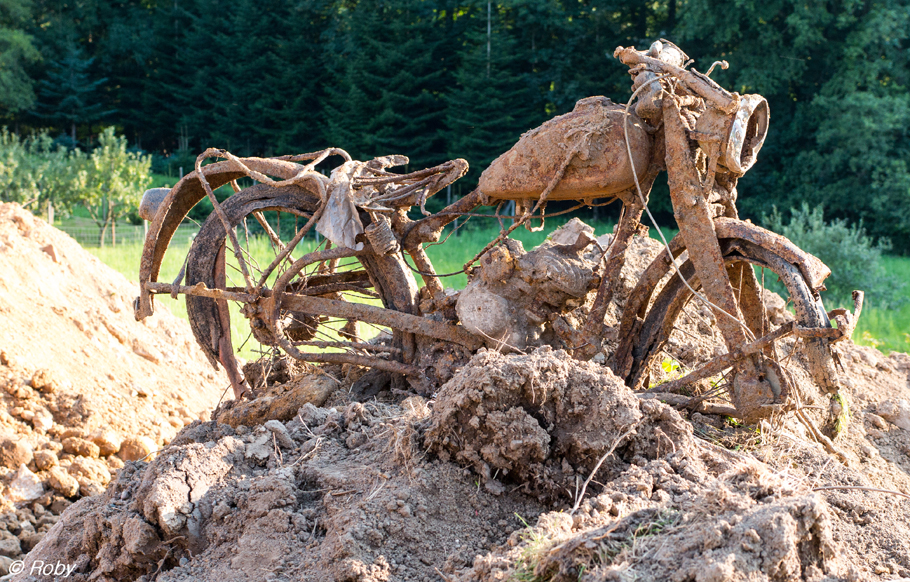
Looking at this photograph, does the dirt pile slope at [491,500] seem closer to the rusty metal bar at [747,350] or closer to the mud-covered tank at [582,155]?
the rusty metal bar at [747,350]

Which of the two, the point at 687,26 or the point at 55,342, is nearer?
the point at 55,342

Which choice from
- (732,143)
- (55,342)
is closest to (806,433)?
(732,143)

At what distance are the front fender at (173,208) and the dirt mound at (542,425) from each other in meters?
2.39

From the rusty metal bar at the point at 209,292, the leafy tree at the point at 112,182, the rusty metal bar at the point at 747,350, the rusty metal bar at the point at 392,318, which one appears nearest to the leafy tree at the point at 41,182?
the leafy tree at the point at 112,182

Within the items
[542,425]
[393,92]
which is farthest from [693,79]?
[393,92]

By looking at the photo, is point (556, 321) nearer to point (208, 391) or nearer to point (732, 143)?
point (732, 143)

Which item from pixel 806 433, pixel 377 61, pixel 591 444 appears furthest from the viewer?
pixel 377 61

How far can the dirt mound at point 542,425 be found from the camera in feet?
10.4

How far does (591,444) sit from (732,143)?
1.61m

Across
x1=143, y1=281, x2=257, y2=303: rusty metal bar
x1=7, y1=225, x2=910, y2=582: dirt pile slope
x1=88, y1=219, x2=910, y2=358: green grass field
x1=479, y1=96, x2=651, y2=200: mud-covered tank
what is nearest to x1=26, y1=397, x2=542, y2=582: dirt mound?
x1=7, y1=225, x2=910, y2=582: dirt pile slope

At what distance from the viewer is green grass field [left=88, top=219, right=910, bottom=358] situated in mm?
9430

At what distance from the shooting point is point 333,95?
96.5 feet

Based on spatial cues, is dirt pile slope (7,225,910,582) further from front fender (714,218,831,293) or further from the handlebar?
the handlebar

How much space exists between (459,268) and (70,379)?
7664 millimetres
